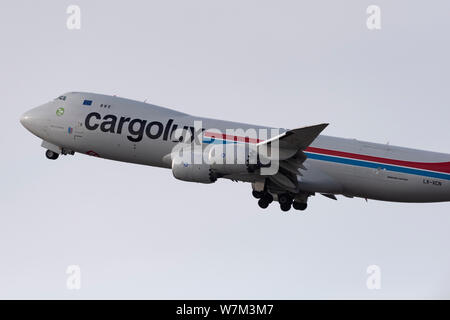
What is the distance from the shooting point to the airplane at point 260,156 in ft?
135

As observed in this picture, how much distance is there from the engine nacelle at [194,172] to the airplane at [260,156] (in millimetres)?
52

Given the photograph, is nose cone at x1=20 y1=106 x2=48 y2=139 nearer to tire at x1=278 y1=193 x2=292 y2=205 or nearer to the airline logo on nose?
the airline logo on nose

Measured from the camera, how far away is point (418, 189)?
4322 centimetres

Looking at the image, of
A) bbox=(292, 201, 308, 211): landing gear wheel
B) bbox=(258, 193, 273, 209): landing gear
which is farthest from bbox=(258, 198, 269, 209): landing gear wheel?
bbox=(292, 201, 308, 211): landing gear wheel

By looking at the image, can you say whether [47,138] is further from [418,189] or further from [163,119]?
[418,189]

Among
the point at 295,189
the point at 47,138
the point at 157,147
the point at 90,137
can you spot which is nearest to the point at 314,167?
the point at 295,189

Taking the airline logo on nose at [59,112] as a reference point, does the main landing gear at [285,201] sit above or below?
below

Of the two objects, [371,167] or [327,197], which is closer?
[371,167]

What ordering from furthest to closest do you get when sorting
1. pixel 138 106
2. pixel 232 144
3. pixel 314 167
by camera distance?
1. pixel 138 106
2. pixel 314 167
3. pixel 232 144

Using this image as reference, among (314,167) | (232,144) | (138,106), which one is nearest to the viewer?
(232,144)

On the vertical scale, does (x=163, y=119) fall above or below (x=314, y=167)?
above

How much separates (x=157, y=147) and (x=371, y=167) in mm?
11919

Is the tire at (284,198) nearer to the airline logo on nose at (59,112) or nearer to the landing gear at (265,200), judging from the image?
the landing gear at (265,200)

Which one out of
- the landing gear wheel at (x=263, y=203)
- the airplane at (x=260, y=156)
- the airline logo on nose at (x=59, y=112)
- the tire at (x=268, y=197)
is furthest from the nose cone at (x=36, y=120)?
the tire at (x=268, y=197)
